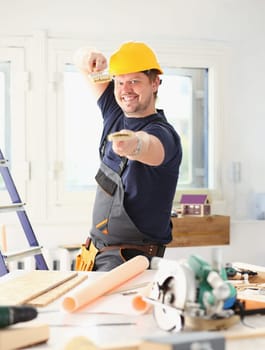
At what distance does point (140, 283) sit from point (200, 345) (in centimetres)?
105

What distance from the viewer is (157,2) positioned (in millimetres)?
4461

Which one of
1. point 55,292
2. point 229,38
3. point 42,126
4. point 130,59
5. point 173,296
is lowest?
point 55,292

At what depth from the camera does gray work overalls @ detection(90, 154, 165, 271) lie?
2.65m

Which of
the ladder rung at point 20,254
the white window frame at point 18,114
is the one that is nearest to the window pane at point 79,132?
the white window frame at point 18,114

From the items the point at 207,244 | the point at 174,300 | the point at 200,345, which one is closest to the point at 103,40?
the point at 207,244

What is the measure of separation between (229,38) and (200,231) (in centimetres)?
142

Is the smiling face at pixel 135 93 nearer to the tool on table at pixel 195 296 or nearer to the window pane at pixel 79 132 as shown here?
the tool on table at pixel 195 296

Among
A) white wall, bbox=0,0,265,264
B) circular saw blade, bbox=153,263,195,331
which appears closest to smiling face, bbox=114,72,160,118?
circular saw blade, bbox=153,263,195,331

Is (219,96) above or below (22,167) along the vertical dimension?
above

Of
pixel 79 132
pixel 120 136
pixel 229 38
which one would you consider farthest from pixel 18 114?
pixel 120 136

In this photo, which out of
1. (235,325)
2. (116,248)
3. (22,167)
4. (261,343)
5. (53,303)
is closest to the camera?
(261,343)

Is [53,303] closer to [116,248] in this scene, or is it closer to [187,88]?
[116,248]

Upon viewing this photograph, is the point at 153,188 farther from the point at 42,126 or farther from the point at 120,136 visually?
the point at 42,126

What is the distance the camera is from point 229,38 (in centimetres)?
463
